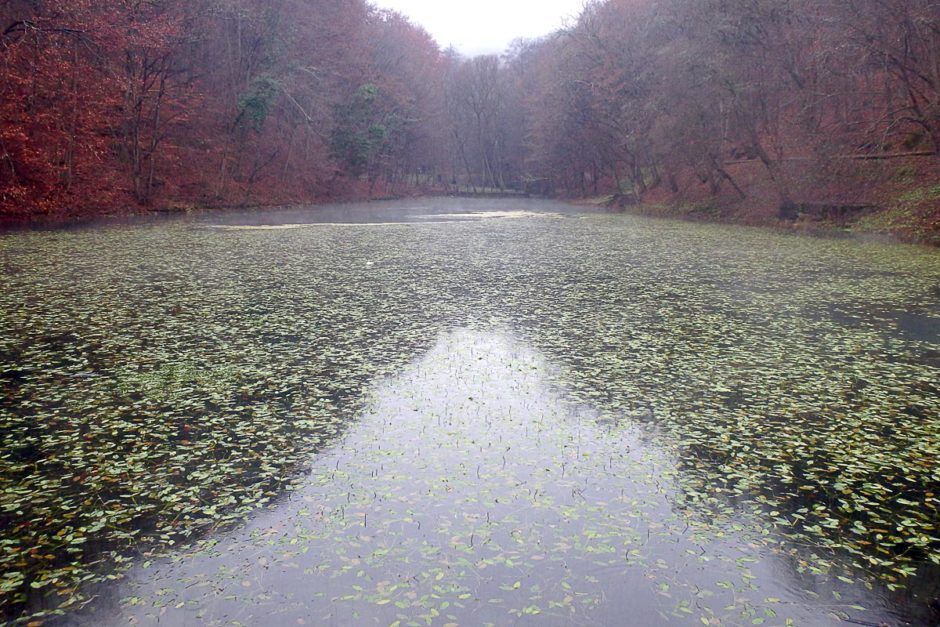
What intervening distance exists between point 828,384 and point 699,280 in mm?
6437

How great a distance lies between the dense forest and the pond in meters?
14.0

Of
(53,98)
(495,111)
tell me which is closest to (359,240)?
(53,98)

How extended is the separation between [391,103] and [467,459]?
2077 inches

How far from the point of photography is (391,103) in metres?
54.0

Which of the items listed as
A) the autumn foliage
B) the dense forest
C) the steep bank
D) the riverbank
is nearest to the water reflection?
the riverbank

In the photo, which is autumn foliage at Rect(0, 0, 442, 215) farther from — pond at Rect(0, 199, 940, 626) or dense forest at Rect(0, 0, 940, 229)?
pond at Rect(0, 199, 940, 626)

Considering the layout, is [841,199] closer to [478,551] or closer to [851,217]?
[851,217]

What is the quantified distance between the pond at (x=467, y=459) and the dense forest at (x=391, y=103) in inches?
551

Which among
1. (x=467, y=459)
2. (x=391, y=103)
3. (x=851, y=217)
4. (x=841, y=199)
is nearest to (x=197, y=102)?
(x=391, y=103)

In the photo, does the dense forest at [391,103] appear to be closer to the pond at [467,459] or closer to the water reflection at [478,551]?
the pond at [467,459]

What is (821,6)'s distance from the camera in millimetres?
21297

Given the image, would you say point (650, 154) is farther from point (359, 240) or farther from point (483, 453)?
point (483, 453)

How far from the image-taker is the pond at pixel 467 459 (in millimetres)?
3160

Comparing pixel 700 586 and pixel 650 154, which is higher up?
pixel 650 154
